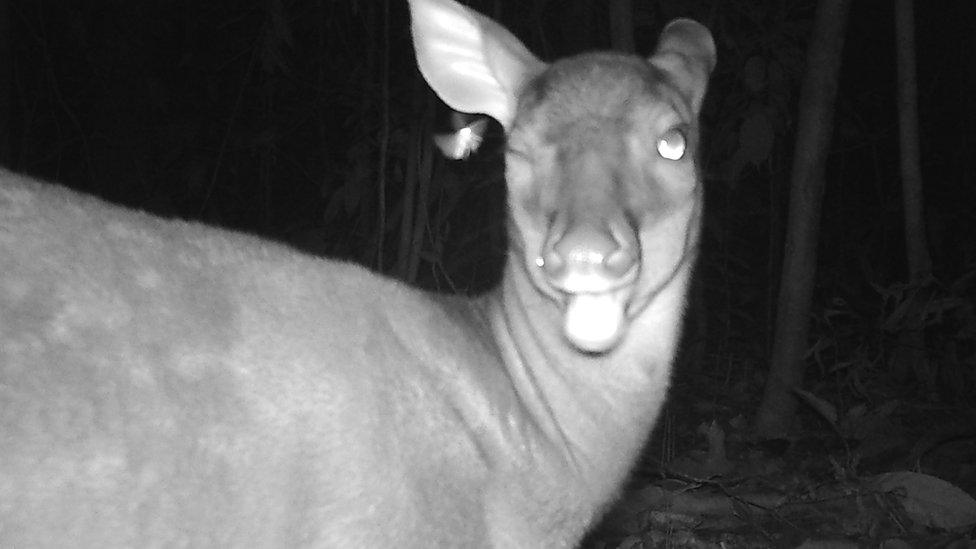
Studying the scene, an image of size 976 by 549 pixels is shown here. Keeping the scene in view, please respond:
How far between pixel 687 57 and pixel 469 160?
416 centimetres

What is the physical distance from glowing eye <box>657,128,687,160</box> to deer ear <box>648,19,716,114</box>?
308 millimetres

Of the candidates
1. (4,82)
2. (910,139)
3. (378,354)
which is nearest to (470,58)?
(378,354)

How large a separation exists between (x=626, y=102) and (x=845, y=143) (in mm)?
8525

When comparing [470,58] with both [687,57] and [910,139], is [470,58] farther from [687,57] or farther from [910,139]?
[910,139]

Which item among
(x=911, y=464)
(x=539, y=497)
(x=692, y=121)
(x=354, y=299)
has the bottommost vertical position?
(x=911, y=464)

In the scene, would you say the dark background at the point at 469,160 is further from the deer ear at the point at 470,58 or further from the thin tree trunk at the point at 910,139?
the deer ear at the point at 470,58

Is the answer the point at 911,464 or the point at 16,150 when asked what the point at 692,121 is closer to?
the point at 911,464

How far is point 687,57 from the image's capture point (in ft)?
9.84

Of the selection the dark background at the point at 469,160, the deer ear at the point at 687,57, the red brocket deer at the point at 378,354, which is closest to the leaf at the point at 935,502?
the dark background at the point at 469,160

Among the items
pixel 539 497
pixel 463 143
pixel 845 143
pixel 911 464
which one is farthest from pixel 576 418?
pixel 845 143

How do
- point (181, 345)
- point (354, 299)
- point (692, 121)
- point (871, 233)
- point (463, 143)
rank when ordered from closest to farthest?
point (181, 345) → point (354, 299) → point (692, 121) → point (463, 143) → point (871, 233)

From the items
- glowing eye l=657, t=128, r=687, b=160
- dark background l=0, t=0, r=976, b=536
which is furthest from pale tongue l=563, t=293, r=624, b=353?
dark background l=0, t=0, r=976, b=536

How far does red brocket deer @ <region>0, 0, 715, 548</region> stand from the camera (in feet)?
5.32

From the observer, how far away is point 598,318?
2.28 m
